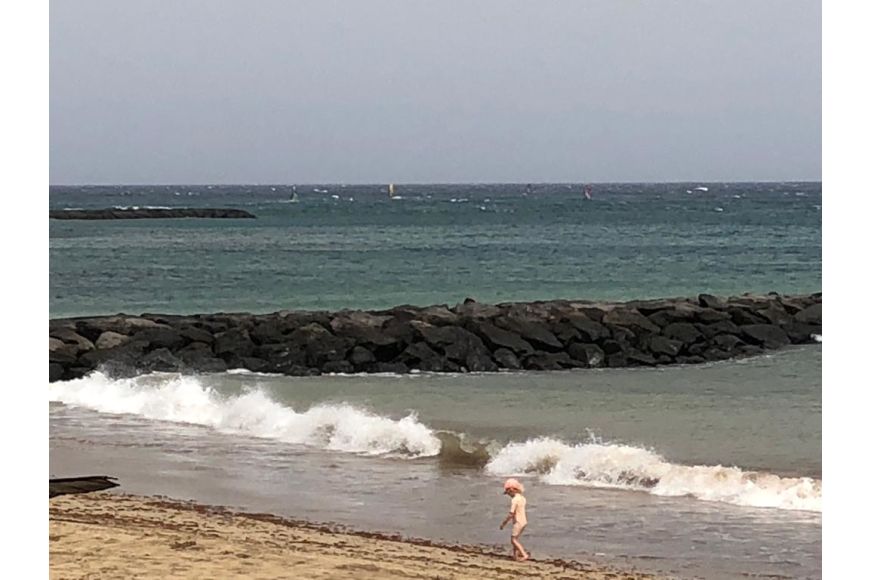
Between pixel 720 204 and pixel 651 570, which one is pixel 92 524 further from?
pixel 720 204

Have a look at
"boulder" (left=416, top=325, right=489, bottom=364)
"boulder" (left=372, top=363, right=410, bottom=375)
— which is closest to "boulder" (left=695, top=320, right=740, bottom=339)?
"boulder" (left=416, top=325, right=489, bottom=364)

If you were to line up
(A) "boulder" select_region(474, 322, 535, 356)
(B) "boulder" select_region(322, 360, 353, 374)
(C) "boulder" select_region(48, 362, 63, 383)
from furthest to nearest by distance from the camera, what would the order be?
1. (A) "boulder" select_region(474, 322, 535, 356)
2. (B) "boulder" select_region(322, 360, 353, 374)
3. (C) "boulder" select_region(48, 362, 63, 383)

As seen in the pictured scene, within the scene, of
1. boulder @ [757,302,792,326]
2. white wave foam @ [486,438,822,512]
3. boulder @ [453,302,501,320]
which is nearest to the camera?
white wave foam @ [486,438,822,512]

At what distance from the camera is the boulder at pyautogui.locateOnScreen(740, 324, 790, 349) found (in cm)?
1720

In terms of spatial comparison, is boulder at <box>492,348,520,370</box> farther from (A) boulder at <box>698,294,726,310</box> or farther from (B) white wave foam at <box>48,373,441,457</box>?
(A) boulder at <box>698,294,726,310</box>

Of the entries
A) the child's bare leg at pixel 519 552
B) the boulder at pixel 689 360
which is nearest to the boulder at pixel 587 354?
the boulder at pixel 689 360

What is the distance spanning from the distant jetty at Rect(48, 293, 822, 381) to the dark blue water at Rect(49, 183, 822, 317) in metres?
6.70

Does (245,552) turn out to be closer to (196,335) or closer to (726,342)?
(196,335)

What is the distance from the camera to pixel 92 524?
23.3 ft
